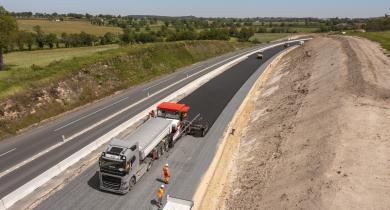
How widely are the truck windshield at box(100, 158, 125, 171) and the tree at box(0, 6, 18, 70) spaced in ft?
136

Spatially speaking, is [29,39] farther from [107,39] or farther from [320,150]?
[320,150]

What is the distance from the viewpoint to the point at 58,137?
33.2 m

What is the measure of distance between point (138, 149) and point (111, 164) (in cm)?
246

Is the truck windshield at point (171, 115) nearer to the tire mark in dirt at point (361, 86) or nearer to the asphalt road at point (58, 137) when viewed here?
the asphalt road at point (58, 137)

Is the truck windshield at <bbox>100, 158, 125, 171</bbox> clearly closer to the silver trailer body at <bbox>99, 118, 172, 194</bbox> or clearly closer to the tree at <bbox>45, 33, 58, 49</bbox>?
the silver trailer body at <bbox>99, 118, 172, 194</bbox>

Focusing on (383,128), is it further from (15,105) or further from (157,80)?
(157,80)

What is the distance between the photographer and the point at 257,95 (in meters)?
50.1

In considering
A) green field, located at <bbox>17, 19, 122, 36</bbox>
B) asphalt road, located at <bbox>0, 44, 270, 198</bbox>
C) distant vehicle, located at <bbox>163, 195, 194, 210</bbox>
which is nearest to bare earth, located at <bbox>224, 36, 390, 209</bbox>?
distant vehicle, located at <bbox>163, 195, 194, 210</bbox>

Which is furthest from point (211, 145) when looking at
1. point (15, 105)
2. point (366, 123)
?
point (15, 105)

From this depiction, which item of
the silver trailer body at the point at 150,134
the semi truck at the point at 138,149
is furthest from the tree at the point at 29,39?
the silver trailer body at the point at 150,134

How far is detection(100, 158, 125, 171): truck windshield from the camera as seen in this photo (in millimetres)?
21094

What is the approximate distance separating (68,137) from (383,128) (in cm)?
2830

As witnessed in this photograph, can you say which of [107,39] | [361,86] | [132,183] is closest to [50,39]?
[107,39]

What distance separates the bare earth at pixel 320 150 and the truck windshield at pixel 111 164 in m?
7.31
